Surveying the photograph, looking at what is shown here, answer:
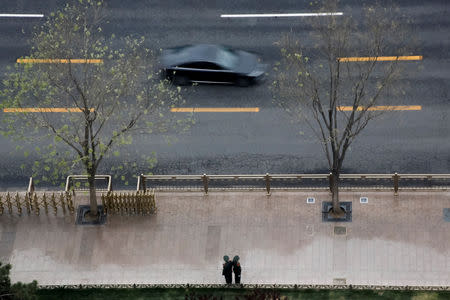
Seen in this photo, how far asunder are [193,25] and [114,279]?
48.6 feet

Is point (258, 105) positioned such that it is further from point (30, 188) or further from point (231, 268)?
point (30, 188)

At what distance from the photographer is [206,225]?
4353 centimetres

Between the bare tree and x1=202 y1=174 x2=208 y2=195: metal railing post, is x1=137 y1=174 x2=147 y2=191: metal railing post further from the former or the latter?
the bare tree

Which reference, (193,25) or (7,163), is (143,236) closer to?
(7,163)

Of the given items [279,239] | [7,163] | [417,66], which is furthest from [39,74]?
[417,66]

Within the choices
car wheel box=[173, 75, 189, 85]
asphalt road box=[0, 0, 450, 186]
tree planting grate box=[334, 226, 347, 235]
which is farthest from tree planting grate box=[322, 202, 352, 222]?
car wheel box=[173, 75, 189, 85]

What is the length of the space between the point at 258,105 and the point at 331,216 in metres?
7.08

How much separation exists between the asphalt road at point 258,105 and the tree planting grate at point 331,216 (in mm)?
2091

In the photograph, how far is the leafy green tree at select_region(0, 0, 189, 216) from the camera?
135 feet

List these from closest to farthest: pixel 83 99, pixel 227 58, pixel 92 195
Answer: pixel 83 99 < pixel 92 195 < pixel 227 58

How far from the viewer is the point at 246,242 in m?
42.8

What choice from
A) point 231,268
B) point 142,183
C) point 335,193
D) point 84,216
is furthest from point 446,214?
point 84,216

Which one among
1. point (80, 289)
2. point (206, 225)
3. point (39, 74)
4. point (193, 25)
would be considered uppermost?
point (193, 25)

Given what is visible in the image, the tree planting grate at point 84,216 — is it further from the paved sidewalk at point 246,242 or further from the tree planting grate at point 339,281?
the tree planting grate at point 339,281
